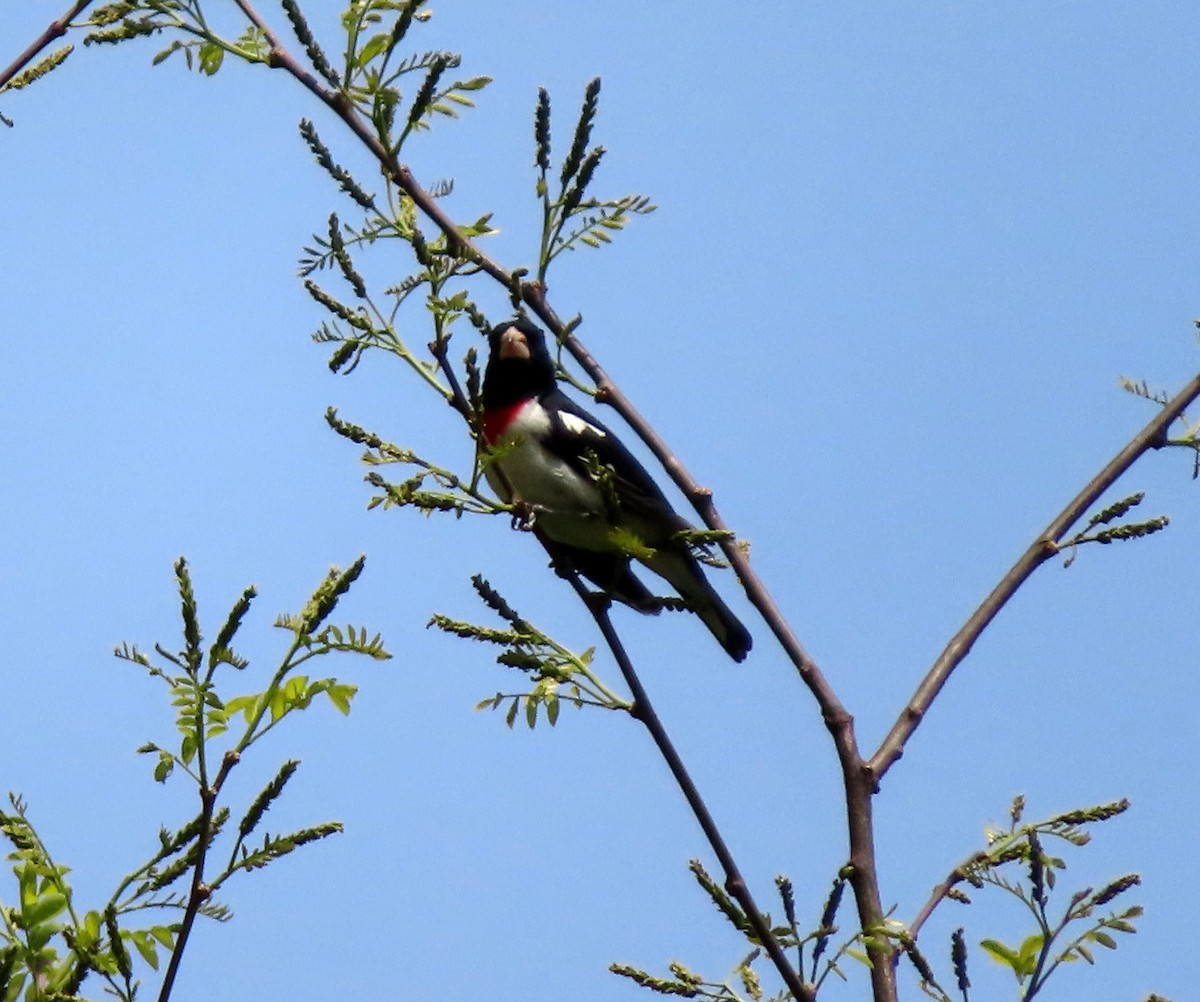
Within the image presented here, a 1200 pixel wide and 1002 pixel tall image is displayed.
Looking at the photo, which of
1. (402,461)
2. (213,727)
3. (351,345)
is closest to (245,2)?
(351,345)

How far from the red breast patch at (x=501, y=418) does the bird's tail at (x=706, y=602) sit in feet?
2.27

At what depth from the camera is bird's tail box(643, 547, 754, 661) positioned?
215 inches

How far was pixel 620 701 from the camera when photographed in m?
2.86

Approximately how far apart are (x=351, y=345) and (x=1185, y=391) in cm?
164

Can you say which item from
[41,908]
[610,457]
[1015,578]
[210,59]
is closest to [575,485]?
[610,457]

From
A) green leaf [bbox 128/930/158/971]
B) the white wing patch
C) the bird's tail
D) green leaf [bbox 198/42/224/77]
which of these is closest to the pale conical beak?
the white wing patch

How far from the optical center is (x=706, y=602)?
5.55 meters

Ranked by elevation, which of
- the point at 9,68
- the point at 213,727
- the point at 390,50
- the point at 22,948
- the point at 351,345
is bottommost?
the point at 22,948

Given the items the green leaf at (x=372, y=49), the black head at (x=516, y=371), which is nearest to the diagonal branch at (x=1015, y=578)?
the green leaf at (x=372, y=49)

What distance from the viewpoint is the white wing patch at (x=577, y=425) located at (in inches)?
206

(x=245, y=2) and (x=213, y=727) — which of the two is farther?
(x=245, y=2)

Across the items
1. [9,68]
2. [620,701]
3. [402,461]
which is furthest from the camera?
[402,461]

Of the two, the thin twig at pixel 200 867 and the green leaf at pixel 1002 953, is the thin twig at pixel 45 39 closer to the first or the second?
the thin twig at pixel 200 867

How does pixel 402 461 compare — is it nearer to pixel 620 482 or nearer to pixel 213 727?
pixel 213 727
